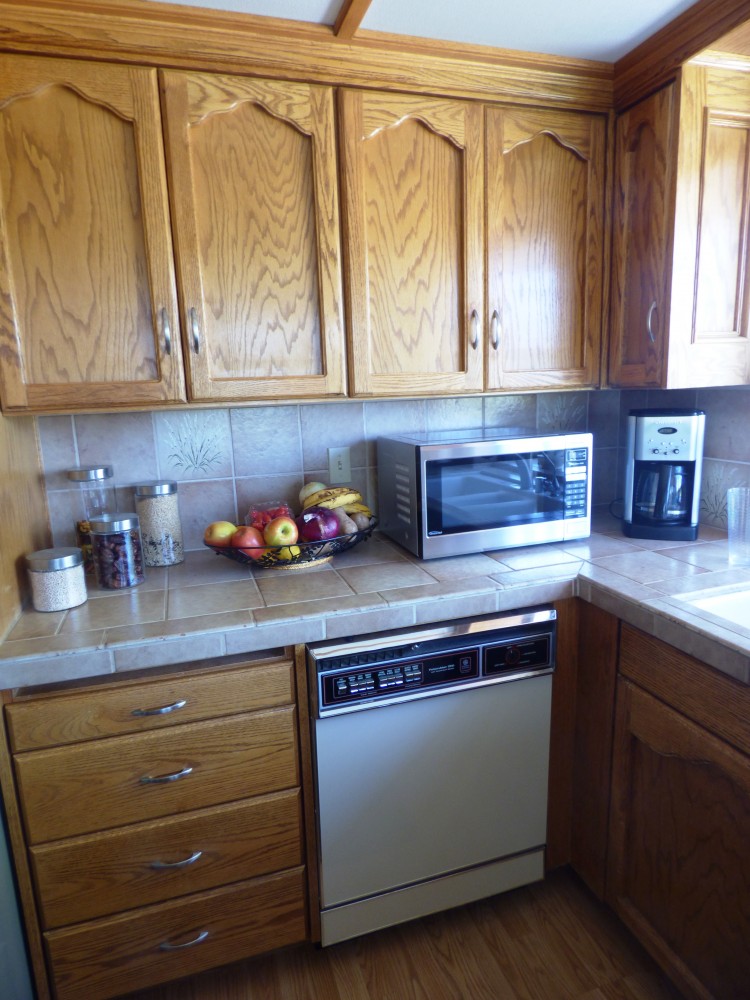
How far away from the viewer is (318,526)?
4.99ft

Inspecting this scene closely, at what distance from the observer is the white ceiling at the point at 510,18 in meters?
1.24

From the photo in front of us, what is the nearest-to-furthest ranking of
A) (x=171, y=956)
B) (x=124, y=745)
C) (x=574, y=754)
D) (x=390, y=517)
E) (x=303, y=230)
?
(x=124, y=745), (x=171, y=956), (x=303, y=230), (x=574, y=754), (x=390, y=517)

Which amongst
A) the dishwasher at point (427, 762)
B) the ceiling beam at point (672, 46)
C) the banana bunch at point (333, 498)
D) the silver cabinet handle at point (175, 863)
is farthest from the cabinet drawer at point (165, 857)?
the ceiling beam at point (672, 46)

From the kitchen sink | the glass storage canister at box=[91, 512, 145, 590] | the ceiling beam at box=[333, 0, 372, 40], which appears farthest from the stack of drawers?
the ceiling beam at box=[333, 0, 372, 40]

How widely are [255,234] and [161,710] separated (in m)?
1.05

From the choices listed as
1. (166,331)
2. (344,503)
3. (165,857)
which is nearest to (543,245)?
(344,503)

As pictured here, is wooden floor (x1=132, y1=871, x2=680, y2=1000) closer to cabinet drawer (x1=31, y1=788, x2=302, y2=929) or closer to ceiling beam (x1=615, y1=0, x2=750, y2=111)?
cabinet drawer (x1=31, y1=788, x2=302, y2=929)

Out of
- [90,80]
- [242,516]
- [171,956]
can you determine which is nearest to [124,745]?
[171,956]

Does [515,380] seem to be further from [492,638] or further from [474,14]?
[474,14]

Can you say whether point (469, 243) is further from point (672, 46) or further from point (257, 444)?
point (257, 444)

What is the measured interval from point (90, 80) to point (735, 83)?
146 cm

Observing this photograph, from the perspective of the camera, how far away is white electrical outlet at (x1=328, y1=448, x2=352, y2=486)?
1.80 m

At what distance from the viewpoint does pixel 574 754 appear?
1.52 metres

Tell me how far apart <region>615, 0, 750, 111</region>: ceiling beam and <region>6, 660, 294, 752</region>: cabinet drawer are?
1625mm
